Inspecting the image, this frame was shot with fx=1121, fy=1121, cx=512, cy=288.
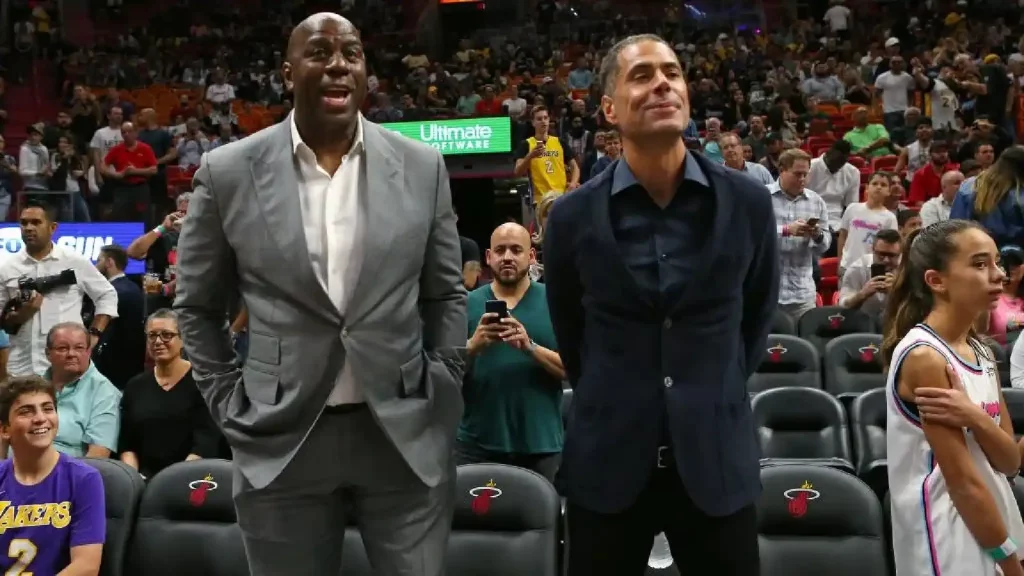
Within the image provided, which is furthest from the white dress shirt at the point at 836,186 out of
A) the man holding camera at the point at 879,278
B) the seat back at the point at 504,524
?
the seat back at the point at 504,524

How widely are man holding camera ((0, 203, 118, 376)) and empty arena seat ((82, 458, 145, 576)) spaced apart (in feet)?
6.65

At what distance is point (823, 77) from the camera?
15516 mm

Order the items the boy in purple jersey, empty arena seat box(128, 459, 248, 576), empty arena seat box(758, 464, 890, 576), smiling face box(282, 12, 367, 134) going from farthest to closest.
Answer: empty arena seat box(128, 459, 248, 576)
the boy in purple jersey
empty arena seat box(758, 464, 890, 576)
smiling face box(282, 12, 367, 134)

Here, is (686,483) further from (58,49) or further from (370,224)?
(58,49)

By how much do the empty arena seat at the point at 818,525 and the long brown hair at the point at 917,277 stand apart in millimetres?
901

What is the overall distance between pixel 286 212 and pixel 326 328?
0.24 metres

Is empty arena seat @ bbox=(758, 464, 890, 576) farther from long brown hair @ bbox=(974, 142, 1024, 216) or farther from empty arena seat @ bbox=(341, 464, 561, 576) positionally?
long brown hair @ bbox=(974, 142, 1024, 216)

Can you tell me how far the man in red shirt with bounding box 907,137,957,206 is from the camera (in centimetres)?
988

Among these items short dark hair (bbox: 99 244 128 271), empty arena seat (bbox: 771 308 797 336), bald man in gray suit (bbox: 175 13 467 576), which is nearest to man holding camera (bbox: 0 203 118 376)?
short dark hair (bbox: 99 244 128 271)

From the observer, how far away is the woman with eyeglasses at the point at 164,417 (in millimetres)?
5023

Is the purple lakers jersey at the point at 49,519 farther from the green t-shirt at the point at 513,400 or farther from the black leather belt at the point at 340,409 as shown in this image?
Answer: the black leather belt at the point at 340,409

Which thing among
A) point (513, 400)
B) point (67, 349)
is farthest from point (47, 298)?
point (513, 400)

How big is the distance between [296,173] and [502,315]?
4.77 ft

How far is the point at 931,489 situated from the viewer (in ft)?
8.47
